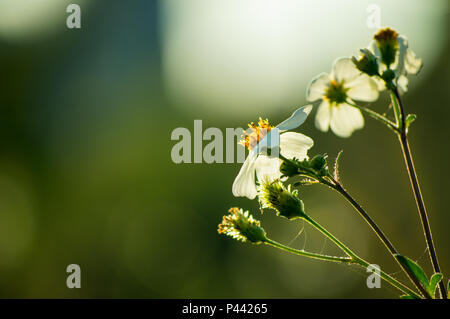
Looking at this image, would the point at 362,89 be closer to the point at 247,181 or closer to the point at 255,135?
the point at 255,135

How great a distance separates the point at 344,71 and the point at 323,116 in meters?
0.22

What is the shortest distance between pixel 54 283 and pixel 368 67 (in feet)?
27.5

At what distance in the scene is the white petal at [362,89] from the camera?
1.70m

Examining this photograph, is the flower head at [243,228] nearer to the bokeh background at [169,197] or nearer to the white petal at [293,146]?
the white petal at [293,146]

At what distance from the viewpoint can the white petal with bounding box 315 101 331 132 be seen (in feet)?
5.98

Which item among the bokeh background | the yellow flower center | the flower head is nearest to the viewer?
the flower head

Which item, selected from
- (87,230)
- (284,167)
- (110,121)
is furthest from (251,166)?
(110,121)

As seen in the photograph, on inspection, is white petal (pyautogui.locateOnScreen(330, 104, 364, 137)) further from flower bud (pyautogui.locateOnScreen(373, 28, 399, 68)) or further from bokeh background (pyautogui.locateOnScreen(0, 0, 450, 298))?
bokeh background (pyautogui.locateOnScreen(0, 0, 450, 298))

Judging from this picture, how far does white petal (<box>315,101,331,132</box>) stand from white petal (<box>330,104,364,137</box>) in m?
0.02

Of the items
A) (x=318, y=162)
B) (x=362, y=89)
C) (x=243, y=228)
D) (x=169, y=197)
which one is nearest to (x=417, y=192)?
(x=318, y=162)

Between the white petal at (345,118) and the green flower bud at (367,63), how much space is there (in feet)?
0.97

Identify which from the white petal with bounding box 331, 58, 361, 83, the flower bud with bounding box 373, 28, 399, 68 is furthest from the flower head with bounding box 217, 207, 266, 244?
the flower bud with bounding box 373, 28, 399, 68

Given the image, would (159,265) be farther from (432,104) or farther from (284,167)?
(284,167)

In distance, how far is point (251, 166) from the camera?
1.68 m
